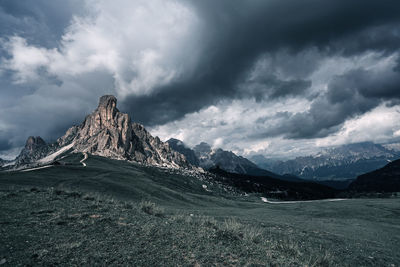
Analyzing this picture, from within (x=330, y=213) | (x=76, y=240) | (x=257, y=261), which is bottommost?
(x=330, y=213)

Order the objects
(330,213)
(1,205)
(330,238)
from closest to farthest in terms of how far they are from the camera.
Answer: (1,205)
(330,238)
(330,213)

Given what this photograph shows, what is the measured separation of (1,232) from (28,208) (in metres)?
4.47

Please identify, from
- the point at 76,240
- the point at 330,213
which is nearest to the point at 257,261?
the point at 76,240

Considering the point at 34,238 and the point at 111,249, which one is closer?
the point at 111,249

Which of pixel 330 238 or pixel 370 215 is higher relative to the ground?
pixel 330 238

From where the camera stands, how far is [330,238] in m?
13.7

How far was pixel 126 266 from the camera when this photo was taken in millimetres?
5633

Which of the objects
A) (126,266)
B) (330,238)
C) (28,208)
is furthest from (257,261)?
(28,208)

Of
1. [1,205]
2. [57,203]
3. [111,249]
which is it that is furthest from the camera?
[57,203]

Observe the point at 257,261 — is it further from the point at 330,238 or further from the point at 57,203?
the point at 57,203

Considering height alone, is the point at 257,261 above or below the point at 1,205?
below

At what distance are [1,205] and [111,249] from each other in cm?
904

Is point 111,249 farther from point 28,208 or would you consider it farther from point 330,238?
point 330,238

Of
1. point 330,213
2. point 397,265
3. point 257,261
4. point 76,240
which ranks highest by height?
point 76,240
